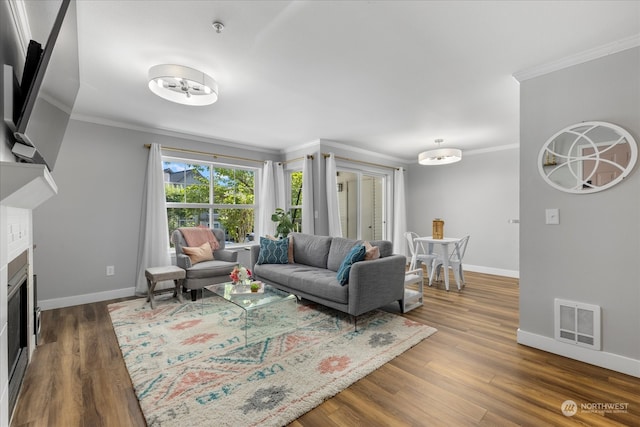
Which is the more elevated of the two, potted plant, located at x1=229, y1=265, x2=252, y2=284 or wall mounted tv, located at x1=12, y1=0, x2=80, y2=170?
wall mounted tv, located at x1=12, y1=0, x2=80, y2=170

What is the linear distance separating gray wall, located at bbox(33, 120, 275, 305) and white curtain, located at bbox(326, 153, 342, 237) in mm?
2680

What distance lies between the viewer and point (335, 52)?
7.33 feet

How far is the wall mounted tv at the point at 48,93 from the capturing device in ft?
4.10

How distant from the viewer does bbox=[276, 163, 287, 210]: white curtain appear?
551 cm

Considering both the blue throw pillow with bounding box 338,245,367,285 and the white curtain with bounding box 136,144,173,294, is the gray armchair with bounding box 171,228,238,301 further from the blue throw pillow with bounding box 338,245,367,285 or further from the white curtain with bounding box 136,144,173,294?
the blue throw pillow with bounding box 338,245,367,285

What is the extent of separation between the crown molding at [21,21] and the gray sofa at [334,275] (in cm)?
277

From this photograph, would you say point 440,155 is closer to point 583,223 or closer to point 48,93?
point 583,223

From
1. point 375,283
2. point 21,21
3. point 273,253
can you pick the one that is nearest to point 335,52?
point 21,21

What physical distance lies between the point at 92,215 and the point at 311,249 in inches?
113

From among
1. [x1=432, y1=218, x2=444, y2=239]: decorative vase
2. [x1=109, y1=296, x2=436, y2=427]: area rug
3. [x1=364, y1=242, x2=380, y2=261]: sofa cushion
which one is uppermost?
[x1=432, y1=218, x2=444, y2=239]: decorative vase

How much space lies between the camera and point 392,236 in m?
6.42

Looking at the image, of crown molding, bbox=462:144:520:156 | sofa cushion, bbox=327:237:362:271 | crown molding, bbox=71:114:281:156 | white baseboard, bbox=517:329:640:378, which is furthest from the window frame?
white baseboard, bbox=517:329:640:378

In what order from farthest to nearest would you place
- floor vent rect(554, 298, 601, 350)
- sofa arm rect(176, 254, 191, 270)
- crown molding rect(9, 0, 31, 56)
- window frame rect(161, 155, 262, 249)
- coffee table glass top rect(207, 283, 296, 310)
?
window frame rect(161, 155, 262, 249), sofa arm rect(176, 254, 191, 270), coffee table glass top rect(207, 283, 296, 310), floor vent rect(554, 298, 601, 350), crown molding rect(9, 0, 31, 56)

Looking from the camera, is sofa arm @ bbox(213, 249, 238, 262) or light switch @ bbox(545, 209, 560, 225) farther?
sofa arm @ bbox(213, 249, 238, 262)
